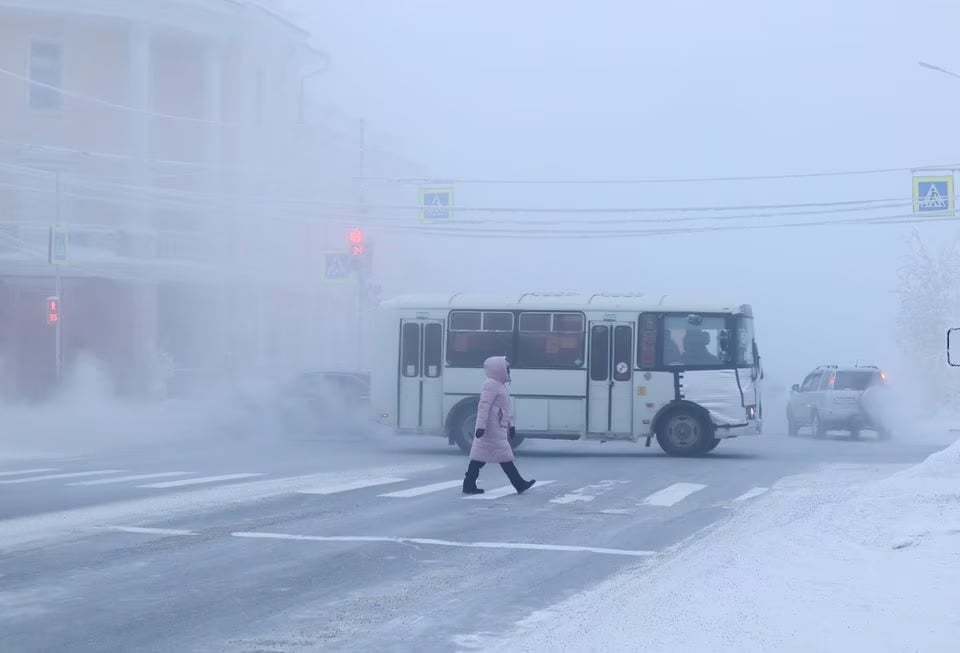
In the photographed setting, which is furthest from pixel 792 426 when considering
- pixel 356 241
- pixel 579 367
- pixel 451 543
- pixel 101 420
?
pixel 451 543

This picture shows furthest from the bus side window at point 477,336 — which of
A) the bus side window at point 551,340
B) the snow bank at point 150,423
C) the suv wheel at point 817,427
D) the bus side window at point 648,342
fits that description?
the suv wheel at point 817,427

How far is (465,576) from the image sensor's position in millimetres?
10367

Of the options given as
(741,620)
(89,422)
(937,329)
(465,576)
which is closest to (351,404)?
(89,422)

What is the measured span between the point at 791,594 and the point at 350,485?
9786 mm

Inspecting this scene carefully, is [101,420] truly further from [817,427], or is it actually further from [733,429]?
Result: [817,427]

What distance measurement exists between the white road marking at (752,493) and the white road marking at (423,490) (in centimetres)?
387

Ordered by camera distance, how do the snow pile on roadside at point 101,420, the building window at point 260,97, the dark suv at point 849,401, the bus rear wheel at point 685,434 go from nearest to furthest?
the bus rear wheel at point 685,434 → the snow pile on roadside at point 101,420 → the dark suv at point 849,401 → the building window at point 260,97

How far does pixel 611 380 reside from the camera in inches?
980

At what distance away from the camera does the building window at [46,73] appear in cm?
4400

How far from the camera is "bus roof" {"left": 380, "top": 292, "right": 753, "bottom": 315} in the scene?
2514cm

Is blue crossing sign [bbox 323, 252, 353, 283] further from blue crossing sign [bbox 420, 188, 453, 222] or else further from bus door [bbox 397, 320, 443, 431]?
bus door [bbox 397, 320, 443, 431]

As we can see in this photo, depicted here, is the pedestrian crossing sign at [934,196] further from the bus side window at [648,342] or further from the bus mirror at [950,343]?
the bus mirror at [950,343]

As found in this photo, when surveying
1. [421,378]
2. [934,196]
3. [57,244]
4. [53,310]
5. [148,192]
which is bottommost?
[421,378]

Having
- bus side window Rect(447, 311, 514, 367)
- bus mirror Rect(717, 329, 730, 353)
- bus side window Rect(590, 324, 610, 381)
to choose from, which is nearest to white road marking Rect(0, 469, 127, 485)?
bus side window Rect(447, 311, 514, 367)
